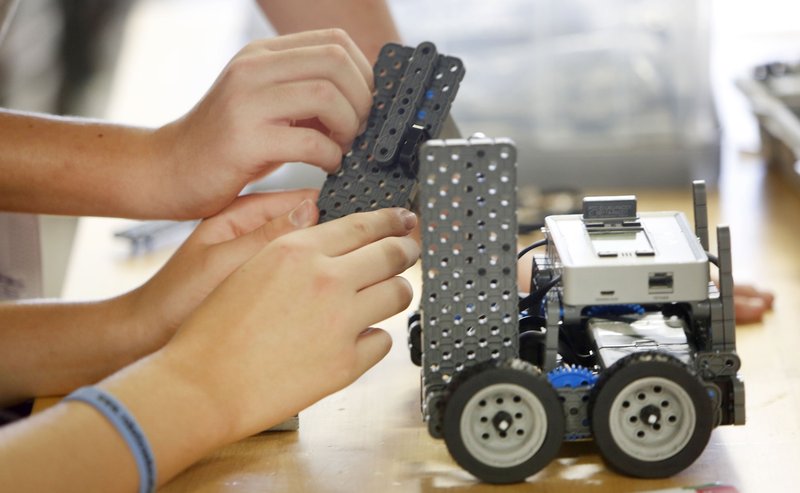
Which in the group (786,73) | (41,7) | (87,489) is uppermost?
(41,7)

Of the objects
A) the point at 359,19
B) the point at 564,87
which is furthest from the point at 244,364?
the point at 564,87

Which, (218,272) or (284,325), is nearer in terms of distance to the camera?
(284,325)

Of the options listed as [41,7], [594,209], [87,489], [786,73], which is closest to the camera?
[87,489]

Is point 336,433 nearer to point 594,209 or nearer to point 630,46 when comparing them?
point 594,209

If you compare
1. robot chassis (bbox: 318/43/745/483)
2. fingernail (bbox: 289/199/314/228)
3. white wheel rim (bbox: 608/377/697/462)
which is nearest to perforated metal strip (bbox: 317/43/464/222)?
fingernail (bbox: 289/199/314/228)

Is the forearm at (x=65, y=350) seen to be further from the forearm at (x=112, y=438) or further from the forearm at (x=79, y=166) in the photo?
the forearm at (x=112, y=438)

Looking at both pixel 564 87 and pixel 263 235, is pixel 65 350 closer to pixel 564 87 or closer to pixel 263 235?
pixel 263 235

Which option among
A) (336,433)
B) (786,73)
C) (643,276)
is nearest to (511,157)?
(643,276)

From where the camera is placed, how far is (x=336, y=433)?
783 mm

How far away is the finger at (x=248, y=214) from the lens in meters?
0.85

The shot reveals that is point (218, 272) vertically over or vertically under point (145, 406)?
over

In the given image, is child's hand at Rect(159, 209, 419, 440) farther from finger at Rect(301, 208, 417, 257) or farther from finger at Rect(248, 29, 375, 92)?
finger at Rect(248, 29, 375, 92)

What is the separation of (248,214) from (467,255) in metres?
0.26

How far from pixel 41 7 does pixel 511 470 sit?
2.02 m
